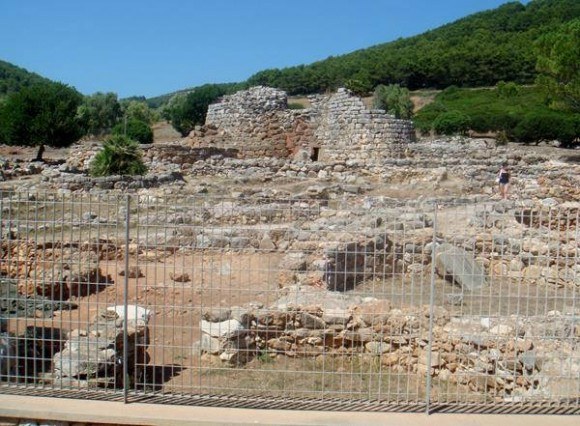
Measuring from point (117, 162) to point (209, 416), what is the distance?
1530cm

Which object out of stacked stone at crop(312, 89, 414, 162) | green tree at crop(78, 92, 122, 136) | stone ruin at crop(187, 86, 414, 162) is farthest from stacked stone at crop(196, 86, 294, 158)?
green tree at crop(78, 92, 122, 136)

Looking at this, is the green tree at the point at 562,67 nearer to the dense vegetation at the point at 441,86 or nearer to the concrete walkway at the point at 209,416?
Result: the dense vegetation at the point at 441,86

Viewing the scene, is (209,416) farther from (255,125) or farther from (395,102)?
(395,102)

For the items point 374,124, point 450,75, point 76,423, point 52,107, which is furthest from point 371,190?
point 450,75

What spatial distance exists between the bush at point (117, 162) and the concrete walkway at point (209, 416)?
14.7m

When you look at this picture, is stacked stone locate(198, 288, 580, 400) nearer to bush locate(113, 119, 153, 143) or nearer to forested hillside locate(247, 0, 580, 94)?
bush locate(113, 119, 153, 143)

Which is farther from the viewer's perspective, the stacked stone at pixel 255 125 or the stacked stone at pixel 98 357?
the stacked stone at pixel 255 125

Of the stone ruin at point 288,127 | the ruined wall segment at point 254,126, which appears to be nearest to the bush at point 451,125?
the stone ruin at point 288,127

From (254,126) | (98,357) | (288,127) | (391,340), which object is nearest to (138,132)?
(254,126)

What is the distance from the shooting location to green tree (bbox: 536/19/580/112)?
27.2 metres

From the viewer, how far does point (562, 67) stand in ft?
90.0

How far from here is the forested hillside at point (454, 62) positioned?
68.8 meters

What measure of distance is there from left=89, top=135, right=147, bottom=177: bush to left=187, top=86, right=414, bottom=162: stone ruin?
8.58m

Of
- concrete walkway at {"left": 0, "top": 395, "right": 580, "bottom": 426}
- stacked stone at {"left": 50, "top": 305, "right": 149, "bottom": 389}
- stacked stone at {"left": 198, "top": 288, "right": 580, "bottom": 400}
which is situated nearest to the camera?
concrete walkway at {"left": 0, "top": 395, "right": 580, "bottom": 426}
